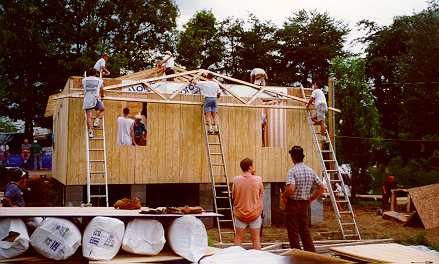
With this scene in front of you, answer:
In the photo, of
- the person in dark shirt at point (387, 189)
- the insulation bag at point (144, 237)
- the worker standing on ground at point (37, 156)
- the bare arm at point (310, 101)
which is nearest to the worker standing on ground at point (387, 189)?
the person in dark shirt at point (387, 189)

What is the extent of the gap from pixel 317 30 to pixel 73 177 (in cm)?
2350

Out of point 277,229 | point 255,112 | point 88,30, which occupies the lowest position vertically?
point 277,229

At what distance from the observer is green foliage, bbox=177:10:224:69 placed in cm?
2825

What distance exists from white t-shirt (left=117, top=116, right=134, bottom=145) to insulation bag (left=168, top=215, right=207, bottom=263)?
23.6 ft

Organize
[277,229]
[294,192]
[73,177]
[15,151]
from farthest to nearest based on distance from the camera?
[15,151] < [277,229] < [73,177] < [294,192]

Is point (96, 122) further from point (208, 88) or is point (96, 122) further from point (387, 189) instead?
point (387, 189)

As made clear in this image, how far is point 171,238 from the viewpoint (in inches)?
208

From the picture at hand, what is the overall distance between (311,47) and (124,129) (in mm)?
21088

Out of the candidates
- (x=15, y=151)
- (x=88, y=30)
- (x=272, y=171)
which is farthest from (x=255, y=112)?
(x=15, y=151)

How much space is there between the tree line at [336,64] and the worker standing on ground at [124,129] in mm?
4917

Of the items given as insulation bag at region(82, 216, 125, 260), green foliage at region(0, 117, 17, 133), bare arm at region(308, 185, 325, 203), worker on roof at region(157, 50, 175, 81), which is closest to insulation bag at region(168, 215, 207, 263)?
insulation bag at region(82, 216, 125, 260)

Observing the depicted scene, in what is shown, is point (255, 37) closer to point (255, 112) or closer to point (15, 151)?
point (15, 151)

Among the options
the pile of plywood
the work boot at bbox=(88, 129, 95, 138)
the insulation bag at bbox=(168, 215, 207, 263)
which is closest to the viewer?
the pile of plywood

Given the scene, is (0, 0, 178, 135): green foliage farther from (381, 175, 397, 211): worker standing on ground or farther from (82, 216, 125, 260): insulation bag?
(82, 216, 125, 260): insulation bag
